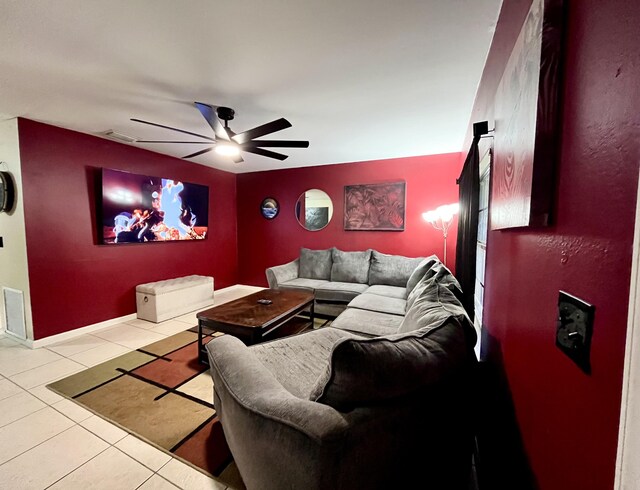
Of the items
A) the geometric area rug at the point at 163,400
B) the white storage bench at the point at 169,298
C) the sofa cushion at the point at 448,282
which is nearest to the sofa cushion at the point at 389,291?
the sofa cushion at the point at 448,282

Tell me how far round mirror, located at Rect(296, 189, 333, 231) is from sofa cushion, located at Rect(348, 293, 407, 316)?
2.00m

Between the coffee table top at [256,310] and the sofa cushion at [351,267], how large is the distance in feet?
3.59

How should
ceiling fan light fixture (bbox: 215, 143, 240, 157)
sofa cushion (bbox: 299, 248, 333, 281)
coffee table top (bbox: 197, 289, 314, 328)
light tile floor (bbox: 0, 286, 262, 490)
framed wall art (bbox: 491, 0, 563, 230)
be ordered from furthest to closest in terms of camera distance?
1. sofa cushion (bbox: 299, 248, 333, 281)
2. ceiling fan light fixture (bbox: 215, 143, 240, 157)
3. coffee table top (bbox: 197, 289, 314, 328)
4. light tile floor (bbox: 0, 286, 262, 490)
5. framed wall art (bbox: 491, 0, 563, 230)

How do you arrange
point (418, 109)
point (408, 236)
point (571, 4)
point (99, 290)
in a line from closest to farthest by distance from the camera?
point (571, 4), point (418, 109), point (99, 290), point (408, 236)

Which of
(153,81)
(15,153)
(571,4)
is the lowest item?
(571,4)

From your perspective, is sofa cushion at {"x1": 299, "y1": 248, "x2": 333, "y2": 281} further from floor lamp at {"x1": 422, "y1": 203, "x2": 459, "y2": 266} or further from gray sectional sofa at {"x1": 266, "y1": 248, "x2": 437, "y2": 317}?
floor lamp at {"x1": 422, "y1": 203, "x2": 459, "y2": 266}

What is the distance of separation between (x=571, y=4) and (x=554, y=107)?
0.75 ft

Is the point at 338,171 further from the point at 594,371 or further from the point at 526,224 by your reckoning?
the point at 594,371

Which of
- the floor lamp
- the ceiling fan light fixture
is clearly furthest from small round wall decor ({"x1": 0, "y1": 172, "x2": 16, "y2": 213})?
the floor lamp

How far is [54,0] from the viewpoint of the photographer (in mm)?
1342

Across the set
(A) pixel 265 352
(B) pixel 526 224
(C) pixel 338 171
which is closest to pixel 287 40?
(B) pixel 526 224

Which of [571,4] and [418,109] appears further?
[418,109]

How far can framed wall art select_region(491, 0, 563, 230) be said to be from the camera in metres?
0.69

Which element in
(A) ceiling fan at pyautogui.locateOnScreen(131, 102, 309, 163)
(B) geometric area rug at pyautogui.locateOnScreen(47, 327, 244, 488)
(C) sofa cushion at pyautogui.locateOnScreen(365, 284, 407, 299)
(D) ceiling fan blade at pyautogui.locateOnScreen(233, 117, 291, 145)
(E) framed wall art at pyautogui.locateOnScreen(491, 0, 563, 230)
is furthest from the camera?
(C) sofa cushion at pyautogui.locateOnScreen(365, 284, 407, 299)
